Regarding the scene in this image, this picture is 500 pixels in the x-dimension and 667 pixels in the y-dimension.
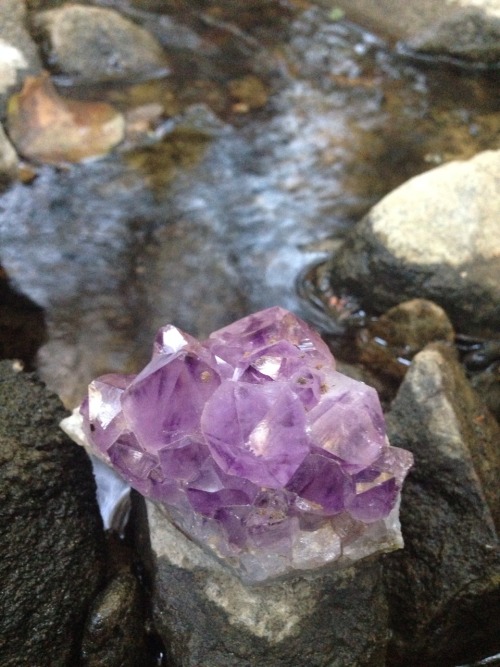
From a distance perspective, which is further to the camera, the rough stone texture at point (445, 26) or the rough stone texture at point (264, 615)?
Answer: the rough stone texture at point (445, 26)

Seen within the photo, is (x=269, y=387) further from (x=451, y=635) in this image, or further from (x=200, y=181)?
(x=200, y=181)

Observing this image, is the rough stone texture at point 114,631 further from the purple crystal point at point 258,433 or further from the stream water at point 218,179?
the stream water at point 218,179

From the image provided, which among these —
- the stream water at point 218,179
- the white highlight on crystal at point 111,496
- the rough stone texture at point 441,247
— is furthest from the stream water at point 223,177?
the white highlight on crystal at point 111,496

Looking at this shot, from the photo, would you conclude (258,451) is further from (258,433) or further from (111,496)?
(111,496)

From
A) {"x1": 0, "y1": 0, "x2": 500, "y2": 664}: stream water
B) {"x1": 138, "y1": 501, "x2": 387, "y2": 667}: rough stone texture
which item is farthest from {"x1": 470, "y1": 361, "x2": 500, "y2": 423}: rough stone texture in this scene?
{"x1": 138, "y1": 501, "x2": 387, "y2": 667}: rough stone texture

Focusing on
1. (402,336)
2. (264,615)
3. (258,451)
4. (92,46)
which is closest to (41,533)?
(264,615)

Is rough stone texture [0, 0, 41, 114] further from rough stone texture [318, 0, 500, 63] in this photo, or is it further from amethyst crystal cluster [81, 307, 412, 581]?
amethyst crystal cluster [81, 307, 412, 581]

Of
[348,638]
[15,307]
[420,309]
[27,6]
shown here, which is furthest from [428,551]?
[27,6]
